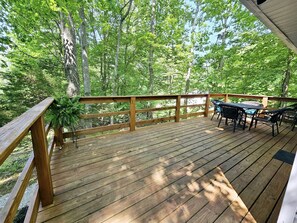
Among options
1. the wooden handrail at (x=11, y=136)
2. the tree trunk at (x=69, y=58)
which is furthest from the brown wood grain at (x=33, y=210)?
the tree trunk at (x=69, y=58)

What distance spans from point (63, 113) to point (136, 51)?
25.0 feet

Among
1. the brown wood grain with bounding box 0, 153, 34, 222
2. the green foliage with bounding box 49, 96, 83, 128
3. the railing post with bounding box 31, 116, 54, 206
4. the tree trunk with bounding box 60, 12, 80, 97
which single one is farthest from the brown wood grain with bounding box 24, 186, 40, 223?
the tree trunk with bounding box 60, 12, 80, 97

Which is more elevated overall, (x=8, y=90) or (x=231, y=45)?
(x=231, y=45)

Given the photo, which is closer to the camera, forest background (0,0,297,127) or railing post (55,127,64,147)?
railing post (55,127,64,147)

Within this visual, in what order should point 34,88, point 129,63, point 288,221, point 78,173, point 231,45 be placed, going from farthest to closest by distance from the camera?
1. point 129,63
2. point 231,45
3. point 34,88
4. point 78,173
5. point 288,221

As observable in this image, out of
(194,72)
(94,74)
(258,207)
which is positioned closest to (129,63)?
(94,74)

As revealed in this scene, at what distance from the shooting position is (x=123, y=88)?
10.1 metres

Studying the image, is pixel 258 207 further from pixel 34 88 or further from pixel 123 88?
pixel 123 88

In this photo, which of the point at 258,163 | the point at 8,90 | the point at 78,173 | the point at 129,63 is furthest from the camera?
the point at 129,63

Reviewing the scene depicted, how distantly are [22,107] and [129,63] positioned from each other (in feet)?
19.4

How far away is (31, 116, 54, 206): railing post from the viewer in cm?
135

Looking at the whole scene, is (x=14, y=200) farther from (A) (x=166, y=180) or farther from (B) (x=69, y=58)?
(B) (x=69, y=58)

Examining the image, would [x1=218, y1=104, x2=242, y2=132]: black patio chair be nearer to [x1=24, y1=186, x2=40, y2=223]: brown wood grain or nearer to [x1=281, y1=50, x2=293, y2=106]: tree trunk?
[x1=24, y1=186, x2=40, y2=223]: brown wood grain

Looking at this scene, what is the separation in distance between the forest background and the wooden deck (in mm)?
2760
